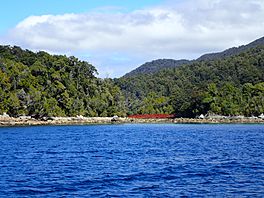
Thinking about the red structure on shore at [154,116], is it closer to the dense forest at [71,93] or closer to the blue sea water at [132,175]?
the dense forest at [71,93]

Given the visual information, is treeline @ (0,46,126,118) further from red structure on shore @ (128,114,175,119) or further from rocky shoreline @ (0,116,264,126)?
red structure on shore @ (128,114,175,119)

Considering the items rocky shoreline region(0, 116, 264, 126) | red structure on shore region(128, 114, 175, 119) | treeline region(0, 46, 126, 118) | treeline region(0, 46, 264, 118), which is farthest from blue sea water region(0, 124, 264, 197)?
red structure on shore region(128, 114, 175, 119)

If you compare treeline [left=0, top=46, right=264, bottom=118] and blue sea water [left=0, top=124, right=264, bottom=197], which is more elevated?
treeline [left=0, top=46, right=264, bottom=118]

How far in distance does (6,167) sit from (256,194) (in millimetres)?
18798

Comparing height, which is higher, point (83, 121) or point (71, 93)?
point (71, 93)

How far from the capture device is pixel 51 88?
137250mm

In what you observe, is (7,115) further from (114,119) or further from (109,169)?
(109,169)

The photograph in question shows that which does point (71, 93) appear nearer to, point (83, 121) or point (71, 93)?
point (71, 93)

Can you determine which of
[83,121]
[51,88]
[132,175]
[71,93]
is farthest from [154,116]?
[132,175]

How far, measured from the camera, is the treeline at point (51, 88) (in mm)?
119438

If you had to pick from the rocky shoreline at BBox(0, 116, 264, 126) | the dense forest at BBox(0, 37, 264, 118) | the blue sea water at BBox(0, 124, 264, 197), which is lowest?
the blue sea water at BBox(0, 124, 264, 197)

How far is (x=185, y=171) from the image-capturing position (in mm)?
31625

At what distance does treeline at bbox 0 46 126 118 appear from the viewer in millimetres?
119438

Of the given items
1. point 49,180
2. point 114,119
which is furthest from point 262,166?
point 114,119
